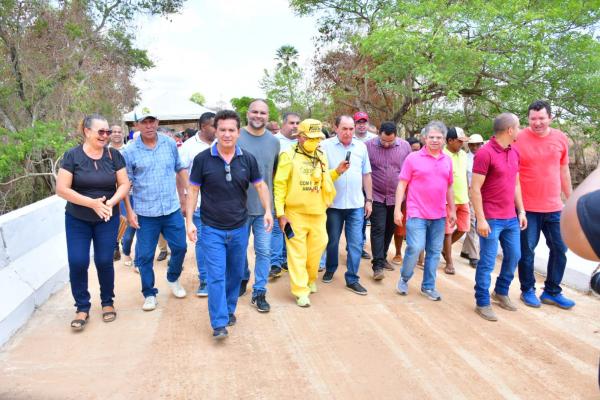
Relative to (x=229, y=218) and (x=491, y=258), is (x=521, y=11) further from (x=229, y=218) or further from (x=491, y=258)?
(x=229, y=218)

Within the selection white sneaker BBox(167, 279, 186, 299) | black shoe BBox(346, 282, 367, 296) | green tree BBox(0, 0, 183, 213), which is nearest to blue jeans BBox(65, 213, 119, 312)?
white sneaker BBox(167, 279, 186, 299)

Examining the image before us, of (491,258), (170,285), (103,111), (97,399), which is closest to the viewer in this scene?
(97,399)

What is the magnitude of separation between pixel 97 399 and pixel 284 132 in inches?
171

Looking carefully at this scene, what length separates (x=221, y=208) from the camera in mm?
3797

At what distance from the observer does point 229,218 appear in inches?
150

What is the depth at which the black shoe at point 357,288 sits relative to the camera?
4.97 m

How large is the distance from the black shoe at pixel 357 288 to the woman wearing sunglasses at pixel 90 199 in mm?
2548

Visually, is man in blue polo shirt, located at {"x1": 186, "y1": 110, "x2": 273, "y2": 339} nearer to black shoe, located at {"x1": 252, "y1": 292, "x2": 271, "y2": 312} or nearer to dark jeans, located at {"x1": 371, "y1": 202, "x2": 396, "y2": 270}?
black shoe, located at {"x1": 252, "y1": 292, "x2": 271, "y2": 312}

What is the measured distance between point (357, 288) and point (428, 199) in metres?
1.29

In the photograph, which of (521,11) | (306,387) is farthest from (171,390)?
(521,11)

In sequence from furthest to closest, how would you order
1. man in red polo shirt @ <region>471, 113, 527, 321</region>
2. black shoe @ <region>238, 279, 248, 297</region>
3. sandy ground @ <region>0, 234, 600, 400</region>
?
black shoe @ <region>238, 279, 248, 297</region> → man in red polo shirt @ <region>471, 113, 527, 321</region> → sandy ground @ <region>0, 234, 600, 400</region>

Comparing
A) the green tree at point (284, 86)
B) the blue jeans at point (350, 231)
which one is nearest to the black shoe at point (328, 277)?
the blue jeans at point (350, 231)

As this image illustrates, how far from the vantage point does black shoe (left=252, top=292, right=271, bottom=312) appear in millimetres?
4416

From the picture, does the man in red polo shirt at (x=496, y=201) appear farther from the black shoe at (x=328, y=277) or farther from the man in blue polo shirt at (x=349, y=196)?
the black shoe at (x=328, y=277)
